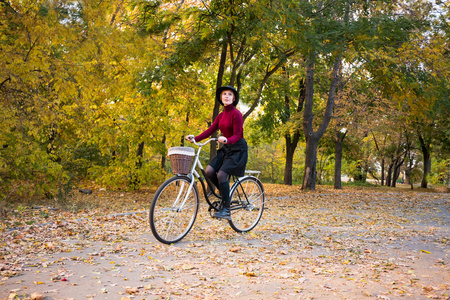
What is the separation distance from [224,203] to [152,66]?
21.4ft

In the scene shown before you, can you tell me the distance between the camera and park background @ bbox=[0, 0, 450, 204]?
251 inches

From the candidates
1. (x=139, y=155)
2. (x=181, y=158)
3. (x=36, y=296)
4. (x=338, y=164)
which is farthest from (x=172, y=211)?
(x=338, y=164)

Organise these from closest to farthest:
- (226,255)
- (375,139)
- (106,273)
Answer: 1. (106,273)
2. (226,255)
3. (375,139)

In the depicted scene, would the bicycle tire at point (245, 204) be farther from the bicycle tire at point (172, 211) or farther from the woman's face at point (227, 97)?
the woman's face at point (227, 97)

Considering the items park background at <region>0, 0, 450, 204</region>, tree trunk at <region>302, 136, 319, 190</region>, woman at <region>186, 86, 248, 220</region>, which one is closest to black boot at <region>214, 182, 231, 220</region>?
woman at <region>186, 86, 248, 220</region>

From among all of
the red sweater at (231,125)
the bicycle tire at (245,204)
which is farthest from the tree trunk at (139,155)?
the red sweater at (231,125)

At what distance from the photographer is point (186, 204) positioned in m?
5.58

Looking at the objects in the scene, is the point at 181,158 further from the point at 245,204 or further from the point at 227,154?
the point at 245,204

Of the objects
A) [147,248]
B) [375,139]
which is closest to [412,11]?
[147,248]

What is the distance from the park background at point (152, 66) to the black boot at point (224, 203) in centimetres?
282

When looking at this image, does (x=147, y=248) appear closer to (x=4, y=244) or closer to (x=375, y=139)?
(x=4, y=244)

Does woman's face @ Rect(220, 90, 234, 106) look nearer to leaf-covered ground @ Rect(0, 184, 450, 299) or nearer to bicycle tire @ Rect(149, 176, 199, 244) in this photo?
bicycle tire @ Rect(149, 176, 199, 244)

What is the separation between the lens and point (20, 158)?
8312mm

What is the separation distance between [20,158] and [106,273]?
537 cm
